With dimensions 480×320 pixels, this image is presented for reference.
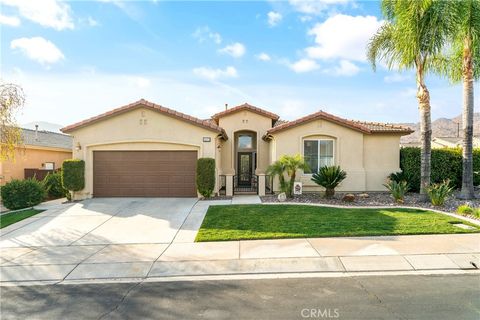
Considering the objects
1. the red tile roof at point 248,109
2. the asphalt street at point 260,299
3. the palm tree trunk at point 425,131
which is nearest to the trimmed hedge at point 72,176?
the red tile roof at point 248,109

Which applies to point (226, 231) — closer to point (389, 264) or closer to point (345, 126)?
point (389, 264)

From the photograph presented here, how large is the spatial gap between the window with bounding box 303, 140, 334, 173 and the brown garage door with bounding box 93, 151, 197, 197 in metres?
5.84

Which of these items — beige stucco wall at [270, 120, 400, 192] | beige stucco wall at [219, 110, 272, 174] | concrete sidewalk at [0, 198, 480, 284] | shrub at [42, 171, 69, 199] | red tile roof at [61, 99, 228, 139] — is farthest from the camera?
beige stucco wall at [219, 110, 272, 174]

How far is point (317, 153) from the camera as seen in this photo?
53.4ft

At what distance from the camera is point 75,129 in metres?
15.4

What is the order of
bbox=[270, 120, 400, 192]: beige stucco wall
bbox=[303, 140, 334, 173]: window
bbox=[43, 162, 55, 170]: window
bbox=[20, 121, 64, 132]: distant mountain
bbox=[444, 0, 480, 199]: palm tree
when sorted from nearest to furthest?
1. bbox=[444, 0, 480, 199]: palm tree
2. bbox=[270, 120, 400, 192]: beige stucco wall
3. bbox=[303, 140, 334, 173]: window
4. bbox=[43, 162, 55, 170]: window
5. bbox=[20, 121, 64, 132]: distant mountain

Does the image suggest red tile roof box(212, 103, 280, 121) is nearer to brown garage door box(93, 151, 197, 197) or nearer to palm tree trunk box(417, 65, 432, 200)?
brown garage door box(93, 151, 197, 197)

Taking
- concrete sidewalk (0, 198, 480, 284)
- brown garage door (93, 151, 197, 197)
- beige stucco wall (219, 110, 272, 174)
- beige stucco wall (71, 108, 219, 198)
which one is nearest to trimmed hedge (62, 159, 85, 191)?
beige stucco wall (71, 108, 219, 198)

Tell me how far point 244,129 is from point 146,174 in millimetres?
7065

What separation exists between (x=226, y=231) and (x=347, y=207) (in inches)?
233

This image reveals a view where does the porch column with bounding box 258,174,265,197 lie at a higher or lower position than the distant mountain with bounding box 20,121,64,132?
lower

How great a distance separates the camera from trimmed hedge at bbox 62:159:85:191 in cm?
1466

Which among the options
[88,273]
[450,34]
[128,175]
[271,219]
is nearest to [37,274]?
[88,273]

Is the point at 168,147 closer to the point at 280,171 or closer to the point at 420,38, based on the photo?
the point at 280,171
